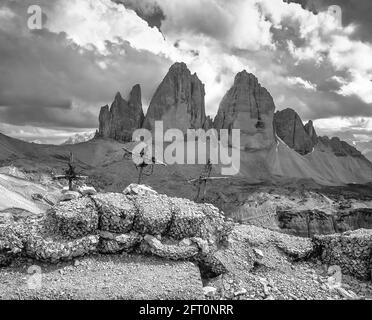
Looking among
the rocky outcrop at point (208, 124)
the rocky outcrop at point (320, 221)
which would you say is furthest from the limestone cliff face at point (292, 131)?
Result: the rocky outcrop at point (320, 221)

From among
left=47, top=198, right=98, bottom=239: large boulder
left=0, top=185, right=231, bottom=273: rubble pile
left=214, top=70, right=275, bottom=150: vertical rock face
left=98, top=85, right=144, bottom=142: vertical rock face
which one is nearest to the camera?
left=0, top=185, right=231, bottom=273: rubble pile

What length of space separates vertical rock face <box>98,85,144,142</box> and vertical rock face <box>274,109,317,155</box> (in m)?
68.6

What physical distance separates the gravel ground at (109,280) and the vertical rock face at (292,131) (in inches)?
7471

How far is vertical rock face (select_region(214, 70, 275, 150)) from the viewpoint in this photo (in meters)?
175

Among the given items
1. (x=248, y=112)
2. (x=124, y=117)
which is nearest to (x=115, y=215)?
(x=248, y=112)

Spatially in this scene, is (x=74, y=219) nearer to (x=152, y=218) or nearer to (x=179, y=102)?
(x=152, y=218)

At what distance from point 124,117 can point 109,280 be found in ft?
569

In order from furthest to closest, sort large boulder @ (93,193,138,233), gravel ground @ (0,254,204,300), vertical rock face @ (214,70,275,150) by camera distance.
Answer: vertical rock face @ (214,70,275,150) < large boulder @ (93,193,138,233) < gravel ground @ (0,254,204,300)

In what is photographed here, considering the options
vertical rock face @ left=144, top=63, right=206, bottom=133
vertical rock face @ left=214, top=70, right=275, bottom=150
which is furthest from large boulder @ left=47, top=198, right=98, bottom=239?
vertical rock face @ left=214, top=70, right=275, bottom=150

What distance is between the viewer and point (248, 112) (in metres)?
175

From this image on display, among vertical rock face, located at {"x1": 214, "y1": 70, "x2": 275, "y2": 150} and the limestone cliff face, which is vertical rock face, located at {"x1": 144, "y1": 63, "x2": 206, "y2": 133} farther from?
the limestone cliff face

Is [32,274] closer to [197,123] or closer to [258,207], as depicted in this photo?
[258,207]

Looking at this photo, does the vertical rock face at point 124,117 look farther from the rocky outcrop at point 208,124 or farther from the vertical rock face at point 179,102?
the rocky outcrop at point 208,124
